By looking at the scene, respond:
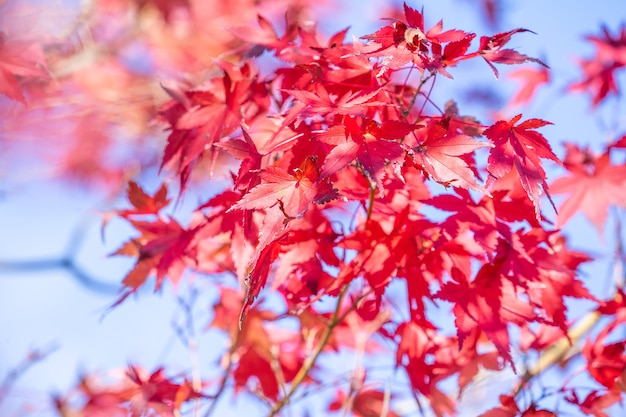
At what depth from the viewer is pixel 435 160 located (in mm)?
828

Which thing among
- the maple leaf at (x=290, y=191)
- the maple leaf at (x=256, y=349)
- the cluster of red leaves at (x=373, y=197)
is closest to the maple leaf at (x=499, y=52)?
the cluster of red leaves at (x=373, y=197)

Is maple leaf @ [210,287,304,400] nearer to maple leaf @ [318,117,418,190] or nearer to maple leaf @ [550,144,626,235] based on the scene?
maple leaf @ [318,117,418,190]

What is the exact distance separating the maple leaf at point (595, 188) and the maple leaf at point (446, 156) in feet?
1.80

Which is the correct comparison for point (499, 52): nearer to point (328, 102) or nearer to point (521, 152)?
point (521, 152)

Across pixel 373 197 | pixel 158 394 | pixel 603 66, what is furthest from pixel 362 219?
pixel 603 66

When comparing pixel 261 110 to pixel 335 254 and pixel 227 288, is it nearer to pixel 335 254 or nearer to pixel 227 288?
pixel 335 254

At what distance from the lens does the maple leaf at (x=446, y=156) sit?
0.79 m

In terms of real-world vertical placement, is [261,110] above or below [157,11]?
below

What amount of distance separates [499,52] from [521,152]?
147 millimetres

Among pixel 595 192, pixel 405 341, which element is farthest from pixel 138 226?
pixel 595 192

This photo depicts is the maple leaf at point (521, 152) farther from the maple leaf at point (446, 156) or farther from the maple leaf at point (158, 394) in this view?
the maple leaf at point (158, 394)

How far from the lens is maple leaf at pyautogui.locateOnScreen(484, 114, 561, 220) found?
2.66ft

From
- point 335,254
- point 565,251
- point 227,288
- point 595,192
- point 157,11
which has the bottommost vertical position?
point 227,288

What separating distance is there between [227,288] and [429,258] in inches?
23.1
